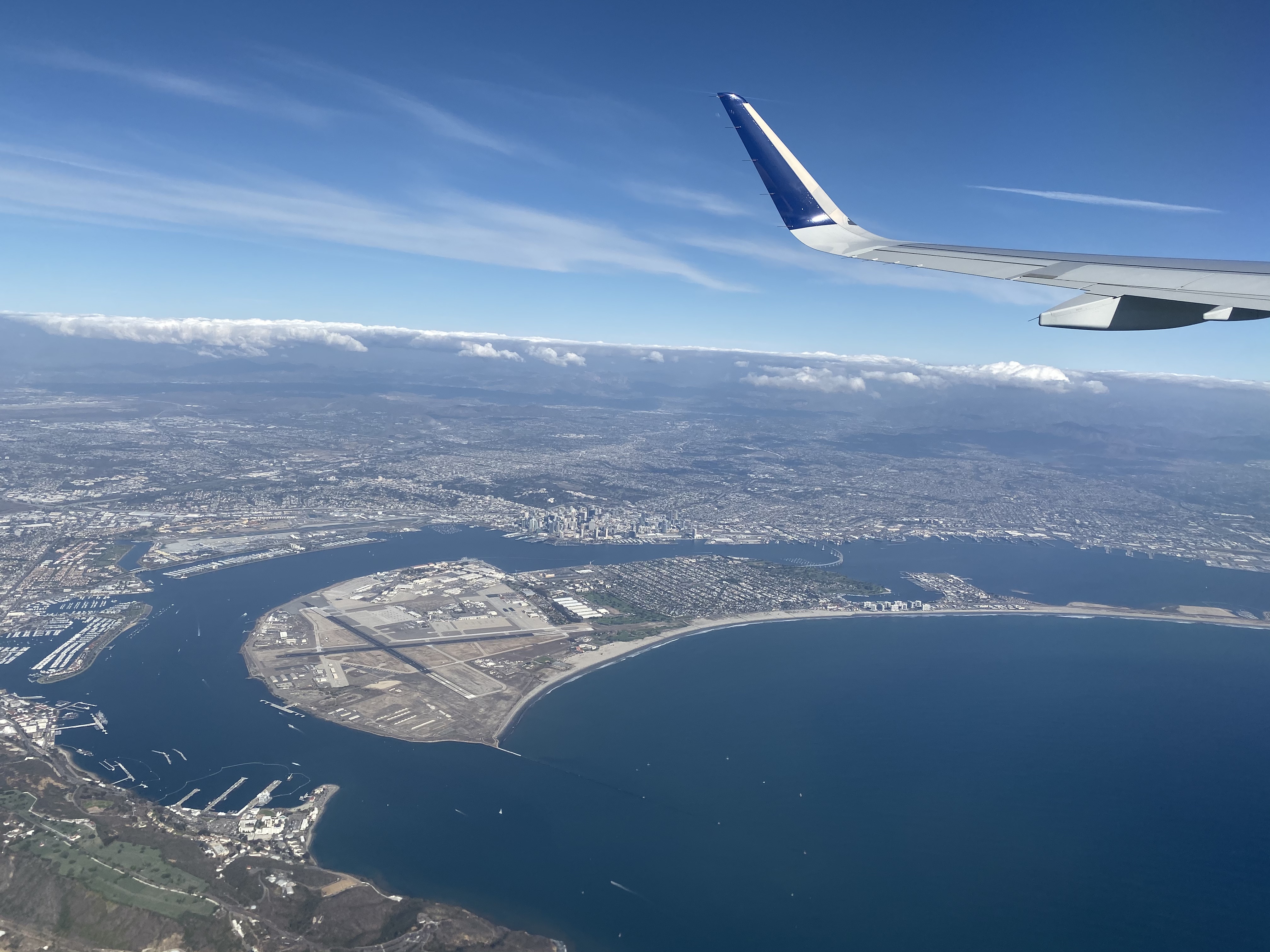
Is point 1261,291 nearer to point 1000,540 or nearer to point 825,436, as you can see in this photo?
point 1000,540

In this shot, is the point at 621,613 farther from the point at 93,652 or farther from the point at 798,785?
the point at 93,652

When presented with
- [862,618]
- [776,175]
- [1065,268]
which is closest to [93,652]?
[776,175]

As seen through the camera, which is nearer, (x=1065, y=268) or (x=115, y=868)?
(x=1065, y=268)

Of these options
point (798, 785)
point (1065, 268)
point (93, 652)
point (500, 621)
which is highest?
point (1065, 268)

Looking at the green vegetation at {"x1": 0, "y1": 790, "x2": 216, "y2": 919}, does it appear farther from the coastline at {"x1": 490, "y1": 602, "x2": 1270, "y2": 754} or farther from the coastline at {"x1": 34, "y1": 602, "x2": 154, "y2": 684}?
the coastline at {"x1": 490, "y1": 602, "x2": 1270, "y2": 754}

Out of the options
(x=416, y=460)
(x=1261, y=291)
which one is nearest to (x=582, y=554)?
(x=416, y=460)

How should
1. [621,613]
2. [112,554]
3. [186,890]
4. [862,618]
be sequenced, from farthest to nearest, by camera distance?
[112,554]
[862,618]
[621,613]
[186,890]

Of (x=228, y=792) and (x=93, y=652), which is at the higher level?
(x=93, y=652)
